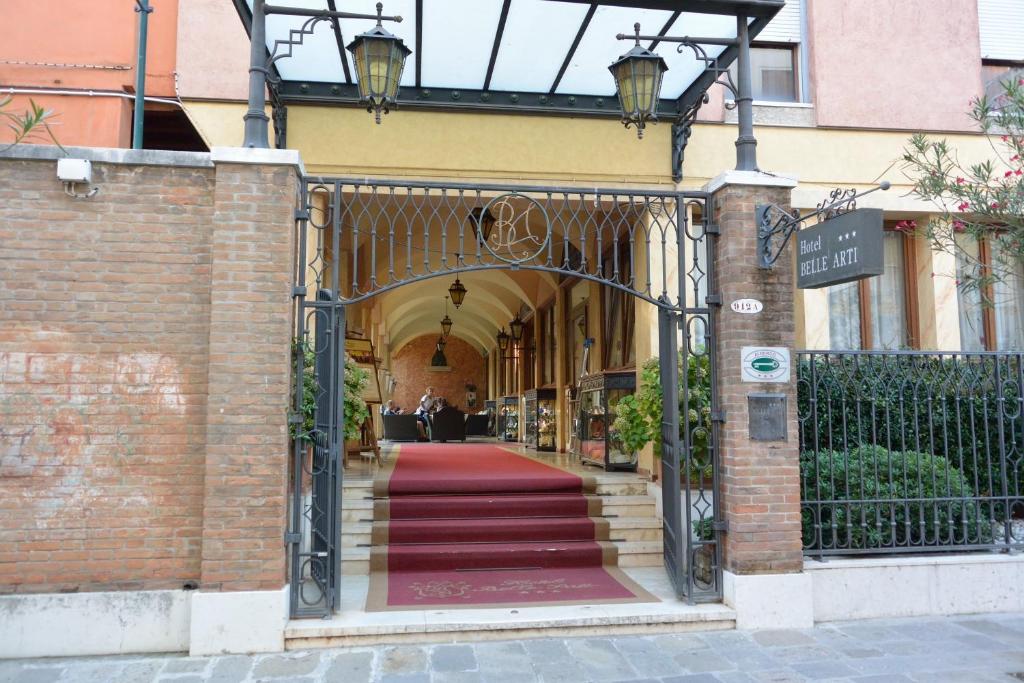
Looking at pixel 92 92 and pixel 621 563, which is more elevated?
pixel 92 92

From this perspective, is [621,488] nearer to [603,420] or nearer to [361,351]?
[603,420]

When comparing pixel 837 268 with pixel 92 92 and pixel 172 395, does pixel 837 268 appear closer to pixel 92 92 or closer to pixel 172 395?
pixel 172 395

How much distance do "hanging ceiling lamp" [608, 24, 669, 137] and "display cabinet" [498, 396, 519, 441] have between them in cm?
1067

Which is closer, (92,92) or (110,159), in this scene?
(110,159)

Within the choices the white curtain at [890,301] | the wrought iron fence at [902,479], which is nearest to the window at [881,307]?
the white curtain at [890,301]

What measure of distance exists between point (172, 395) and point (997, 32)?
32.9 feet

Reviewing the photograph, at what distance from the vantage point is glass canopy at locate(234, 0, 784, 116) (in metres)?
6.31

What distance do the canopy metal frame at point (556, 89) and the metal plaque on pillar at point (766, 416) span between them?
1.81 m

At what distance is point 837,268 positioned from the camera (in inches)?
191

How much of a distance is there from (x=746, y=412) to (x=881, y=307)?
14.5 ft

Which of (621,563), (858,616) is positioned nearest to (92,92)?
(621,563)

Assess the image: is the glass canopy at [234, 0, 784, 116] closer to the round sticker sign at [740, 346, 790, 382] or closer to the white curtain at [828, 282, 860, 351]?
the round sticker sign at [740, 346, 790, 382]

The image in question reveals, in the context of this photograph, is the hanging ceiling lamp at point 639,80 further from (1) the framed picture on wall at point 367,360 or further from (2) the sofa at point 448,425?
(2) the sofa at point 448,425

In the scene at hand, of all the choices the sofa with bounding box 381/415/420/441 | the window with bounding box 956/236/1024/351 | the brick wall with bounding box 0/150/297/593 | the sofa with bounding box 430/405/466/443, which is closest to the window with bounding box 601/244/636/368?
the window with bounding box 956/236/1024/351
